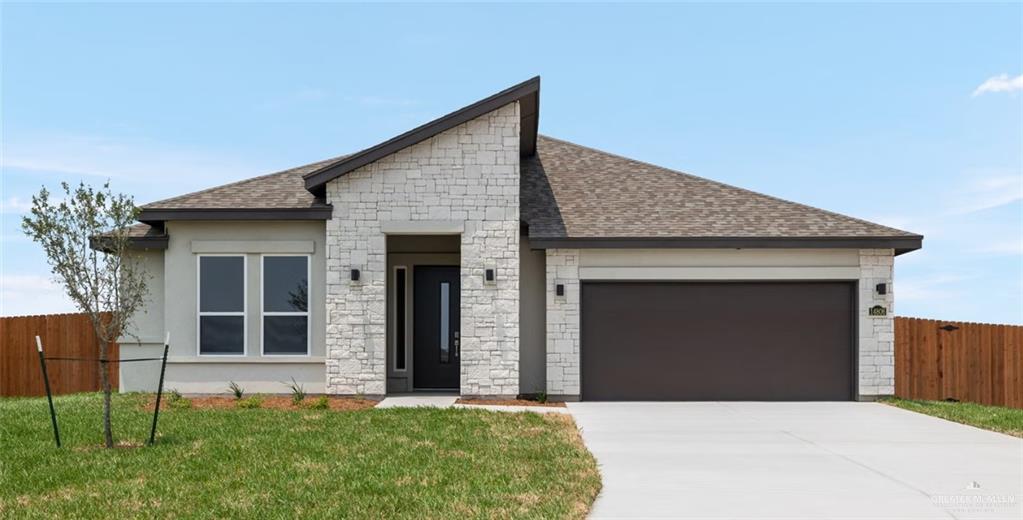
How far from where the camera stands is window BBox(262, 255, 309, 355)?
56.1 ft

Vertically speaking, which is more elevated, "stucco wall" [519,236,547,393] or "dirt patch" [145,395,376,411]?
"stucco wall" [519,236,547,393]

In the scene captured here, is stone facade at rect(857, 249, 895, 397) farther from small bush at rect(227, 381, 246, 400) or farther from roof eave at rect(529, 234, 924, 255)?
small bush at rect(227, 381, 246, 400)

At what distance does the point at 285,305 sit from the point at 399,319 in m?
2.38

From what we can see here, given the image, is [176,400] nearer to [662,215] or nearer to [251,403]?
[251,403]

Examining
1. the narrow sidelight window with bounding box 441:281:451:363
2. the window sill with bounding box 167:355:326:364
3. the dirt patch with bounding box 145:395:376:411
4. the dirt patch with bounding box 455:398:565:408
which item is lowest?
the dirt patch with bounding box 455:398:565:408

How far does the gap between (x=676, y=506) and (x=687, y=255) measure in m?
9.66

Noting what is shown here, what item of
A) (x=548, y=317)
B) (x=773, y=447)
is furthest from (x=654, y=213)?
(x=773, y=447)

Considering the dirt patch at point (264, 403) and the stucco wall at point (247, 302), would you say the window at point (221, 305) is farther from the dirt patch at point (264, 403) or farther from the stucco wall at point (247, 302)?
the dirt patch at point (264, 403)

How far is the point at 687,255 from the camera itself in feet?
56.6

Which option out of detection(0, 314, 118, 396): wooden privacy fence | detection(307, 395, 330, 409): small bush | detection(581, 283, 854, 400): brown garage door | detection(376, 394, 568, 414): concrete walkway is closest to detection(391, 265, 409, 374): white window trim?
detection(376, 394, 568, 414): concrete walkway

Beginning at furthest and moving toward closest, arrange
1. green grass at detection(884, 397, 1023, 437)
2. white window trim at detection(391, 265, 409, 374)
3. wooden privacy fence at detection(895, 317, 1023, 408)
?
wooden privacy fence at detection(895, 317, 1023, 408) < white window trim at detection(391, 265, 409, 374) < green grass at detection(884, 397, 1023, 437)

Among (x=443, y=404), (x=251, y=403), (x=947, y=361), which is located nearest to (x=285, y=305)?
(x=251, y=403)

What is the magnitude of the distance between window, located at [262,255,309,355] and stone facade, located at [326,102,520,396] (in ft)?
2.73

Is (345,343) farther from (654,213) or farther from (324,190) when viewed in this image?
(654,213)
